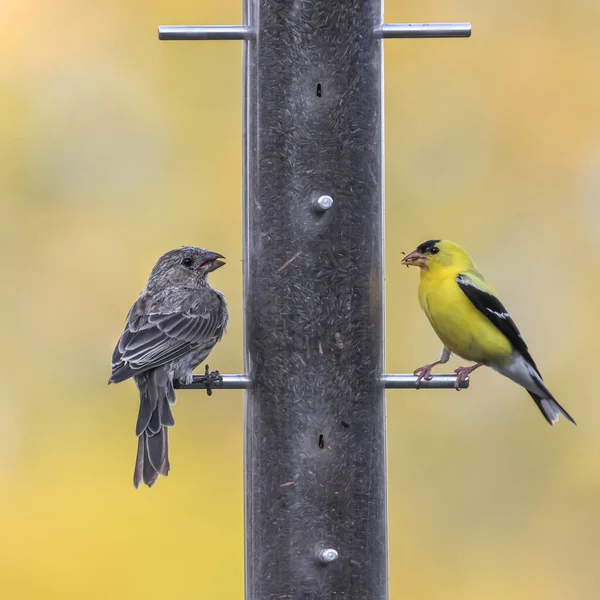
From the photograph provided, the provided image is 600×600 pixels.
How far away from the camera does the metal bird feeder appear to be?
291 inches

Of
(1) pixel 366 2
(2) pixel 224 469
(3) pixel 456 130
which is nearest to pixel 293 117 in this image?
(1) pixel 366 2

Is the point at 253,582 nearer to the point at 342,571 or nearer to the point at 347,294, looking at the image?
the point at 342,571

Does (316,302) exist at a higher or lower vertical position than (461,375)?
higher

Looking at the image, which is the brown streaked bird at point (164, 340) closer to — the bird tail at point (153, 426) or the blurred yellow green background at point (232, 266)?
the bird tail at point (153, 426)

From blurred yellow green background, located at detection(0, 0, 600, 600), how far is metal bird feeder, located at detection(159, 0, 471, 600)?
4.10 m

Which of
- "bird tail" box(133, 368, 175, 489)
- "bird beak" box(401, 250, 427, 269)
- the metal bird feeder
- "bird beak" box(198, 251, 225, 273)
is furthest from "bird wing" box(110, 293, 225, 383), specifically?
"bird beak" box(401, 250, 427, 269)

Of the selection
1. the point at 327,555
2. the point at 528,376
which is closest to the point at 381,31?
the point at 528,376

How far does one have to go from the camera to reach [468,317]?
827 centimetres

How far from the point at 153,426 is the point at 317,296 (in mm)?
1153

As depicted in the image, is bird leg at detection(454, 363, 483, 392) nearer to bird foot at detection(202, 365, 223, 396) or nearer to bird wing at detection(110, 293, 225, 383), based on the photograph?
bird foot at detection(202, 365, 223, 396)

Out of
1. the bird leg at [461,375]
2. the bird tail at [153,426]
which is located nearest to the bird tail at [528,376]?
the bird leg at [461,375]

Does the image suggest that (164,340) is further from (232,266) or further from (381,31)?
(232,266)

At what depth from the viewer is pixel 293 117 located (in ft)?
24.3

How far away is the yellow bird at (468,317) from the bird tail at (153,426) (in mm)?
1503
